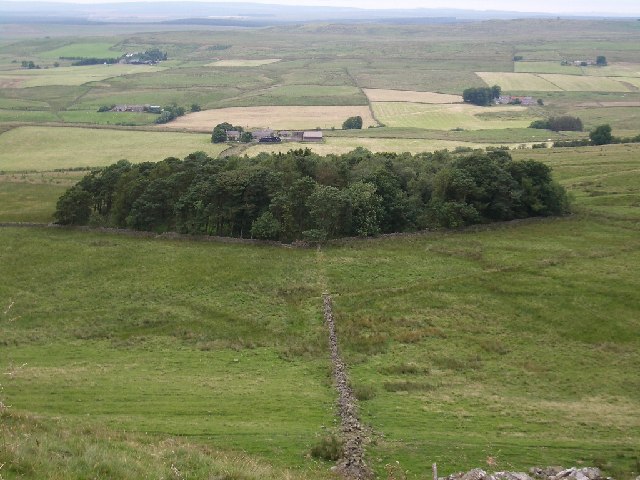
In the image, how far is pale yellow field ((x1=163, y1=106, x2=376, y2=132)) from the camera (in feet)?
472

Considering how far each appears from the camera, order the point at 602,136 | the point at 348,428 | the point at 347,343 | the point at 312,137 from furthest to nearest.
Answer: the point at 312,137, the point at 602,136, the point at 347,343, the point at 348,428

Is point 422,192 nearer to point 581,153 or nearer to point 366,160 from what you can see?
point 366,160

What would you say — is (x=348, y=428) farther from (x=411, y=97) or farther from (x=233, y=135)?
(x=411, y=97)

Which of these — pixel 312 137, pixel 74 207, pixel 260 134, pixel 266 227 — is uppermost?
pixel 260 134

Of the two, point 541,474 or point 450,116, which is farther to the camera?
point 450,116

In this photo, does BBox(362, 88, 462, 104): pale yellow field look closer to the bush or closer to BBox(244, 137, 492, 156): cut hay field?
BBox(244, 137, 492, 156): cut hay field

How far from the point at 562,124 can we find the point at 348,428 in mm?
129974

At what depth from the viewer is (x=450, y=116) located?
523ft

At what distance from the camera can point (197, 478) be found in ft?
75.7

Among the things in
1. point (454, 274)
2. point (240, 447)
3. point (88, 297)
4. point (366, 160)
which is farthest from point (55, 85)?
point (240, 447)

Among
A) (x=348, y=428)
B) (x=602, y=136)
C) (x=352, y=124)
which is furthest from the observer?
(x=352, y=124)

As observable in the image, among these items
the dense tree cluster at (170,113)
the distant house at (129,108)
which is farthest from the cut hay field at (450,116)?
the distant house at (129,108)

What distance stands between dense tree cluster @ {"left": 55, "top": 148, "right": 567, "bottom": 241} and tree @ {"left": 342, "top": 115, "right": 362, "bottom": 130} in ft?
227

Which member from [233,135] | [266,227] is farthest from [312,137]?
[266,227]
